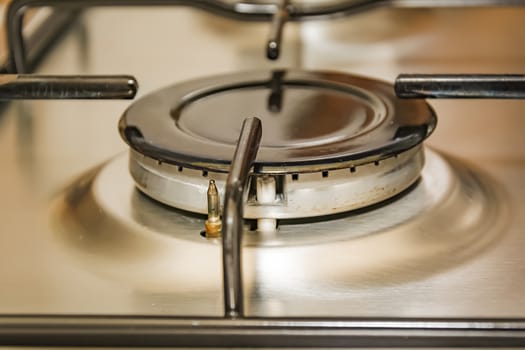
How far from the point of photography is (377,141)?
611 millimetres

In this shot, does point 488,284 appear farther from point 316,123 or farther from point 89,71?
point 89,71

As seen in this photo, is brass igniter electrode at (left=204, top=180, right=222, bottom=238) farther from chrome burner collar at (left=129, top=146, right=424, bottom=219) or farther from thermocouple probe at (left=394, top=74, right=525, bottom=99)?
thermocouple probe at (left=394, top=74, right=525, bottom=99)

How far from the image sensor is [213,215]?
0.59m

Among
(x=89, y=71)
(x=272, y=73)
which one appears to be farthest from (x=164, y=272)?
(x=89, y=71)

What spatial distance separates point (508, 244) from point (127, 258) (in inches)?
9.5

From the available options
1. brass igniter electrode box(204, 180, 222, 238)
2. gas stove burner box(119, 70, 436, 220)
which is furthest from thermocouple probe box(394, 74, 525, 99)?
brass igniter electrode box(204, 180, 222, 238)

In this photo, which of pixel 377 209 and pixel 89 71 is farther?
pixel 89 71

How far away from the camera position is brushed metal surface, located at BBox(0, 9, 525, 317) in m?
0.54

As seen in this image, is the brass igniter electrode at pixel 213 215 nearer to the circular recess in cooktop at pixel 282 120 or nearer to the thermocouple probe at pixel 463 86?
the circular recess in cooktop at pixel 282 120

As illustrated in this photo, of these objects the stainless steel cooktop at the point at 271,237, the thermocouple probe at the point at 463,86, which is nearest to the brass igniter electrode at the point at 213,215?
the stainless steel cooktop at the point at 271,237

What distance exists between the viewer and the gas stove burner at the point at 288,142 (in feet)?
1.92

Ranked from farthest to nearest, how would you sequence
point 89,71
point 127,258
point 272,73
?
point 89,71 < point 272,73 < point 127,258

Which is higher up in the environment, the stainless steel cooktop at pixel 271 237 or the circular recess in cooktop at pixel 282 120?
the circular recess in cooktop at pixel 282 120

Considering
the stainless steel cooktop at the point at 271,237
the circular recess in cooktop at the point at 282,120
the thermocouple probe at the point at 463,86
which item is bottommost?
the stainless steel cooktop at the point at 271,237
